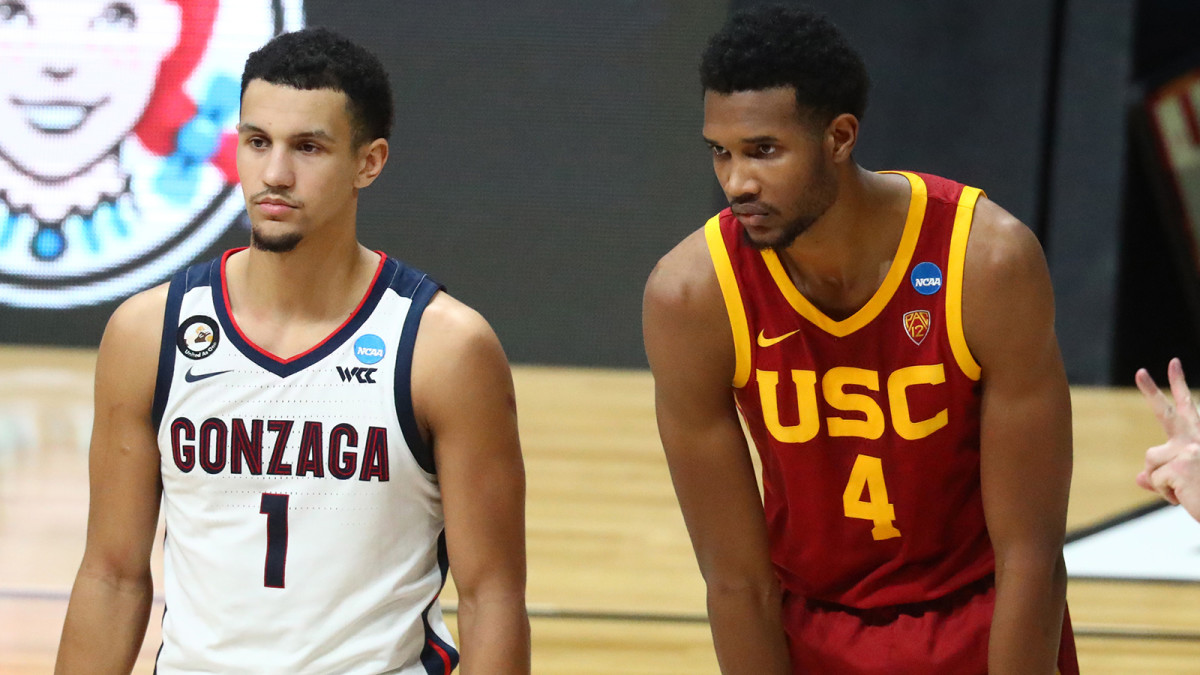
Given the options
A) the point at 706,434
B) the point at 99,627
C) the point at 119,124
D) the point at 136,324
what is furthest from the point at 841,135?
the point at 119,124

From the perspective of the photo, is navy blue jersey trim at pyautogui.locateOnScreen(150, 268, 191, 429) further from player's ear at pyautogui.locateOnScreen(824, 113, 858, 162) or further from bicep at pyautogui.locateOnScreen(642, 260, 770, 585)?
player's ear at pyautogui.locateOnScreen(824, 113, 858, 162)

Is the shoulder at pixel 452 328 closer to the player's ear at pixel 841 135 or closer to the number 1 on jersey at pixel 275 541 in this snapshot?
the number 1 on jersey at pixel 275 541

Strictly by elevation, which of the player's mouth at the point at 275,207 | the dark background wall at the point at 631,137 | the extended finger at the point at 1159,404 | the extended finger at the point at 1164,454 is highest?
the player's mouth at the point at 275,207

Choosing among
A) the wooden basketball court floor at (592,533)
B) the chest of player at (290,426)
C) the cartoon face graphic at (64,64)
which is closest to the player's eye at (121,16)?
the cartoon face graphic at (64,64)

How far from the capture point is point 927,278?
2.02 m

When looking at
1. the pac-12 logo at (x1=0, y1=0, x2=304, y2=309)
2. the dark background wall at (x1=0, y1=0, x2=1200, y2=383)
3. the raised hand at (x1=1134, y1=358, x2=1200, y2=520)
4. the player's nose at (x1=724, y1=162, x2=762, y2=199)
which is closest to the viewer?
the raised hand at (x1=1134, y1=358, x2=1200, y2=520)

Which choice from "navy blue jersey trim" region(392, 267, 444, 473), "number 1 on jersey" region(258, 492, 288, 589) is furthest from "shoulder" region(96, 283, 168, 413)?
"navy blue jersey trim" region(392, 267, 444, 473)

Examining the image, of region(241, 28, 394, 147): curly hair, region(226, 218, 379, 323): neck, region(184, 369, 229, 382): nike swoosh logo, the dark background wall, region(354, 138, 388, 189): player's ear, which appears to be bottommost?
the dark background wall

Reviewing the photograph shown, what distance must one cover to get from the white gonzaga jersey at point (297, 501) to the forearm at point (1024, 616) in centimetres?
83

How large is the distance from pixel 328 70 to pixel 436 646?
0.84 m

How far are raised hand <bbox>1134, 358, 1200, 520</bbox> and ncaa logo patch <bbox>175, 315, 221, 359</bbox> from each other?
1268 millimetres

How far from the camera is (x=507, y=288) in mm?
7488

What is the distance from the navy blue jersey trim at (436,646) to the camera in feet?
6.66

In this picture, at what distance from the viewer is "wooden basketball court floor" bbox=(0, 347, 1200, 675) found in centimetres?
367
